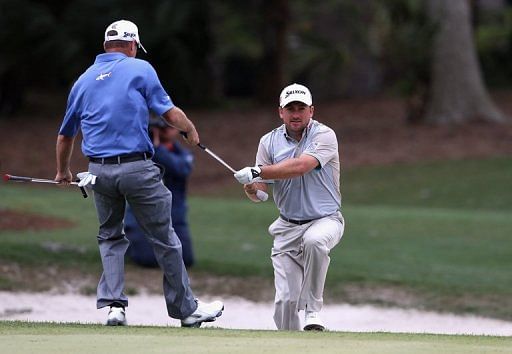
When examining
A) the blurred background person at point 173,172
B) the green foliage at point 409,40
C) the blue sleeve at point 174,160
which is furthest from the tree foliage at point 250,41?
the blue sleeve at point 174,160

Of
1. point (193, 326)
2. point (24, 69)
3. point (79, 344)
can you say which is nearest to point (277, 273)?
Answer: point (193, 326)

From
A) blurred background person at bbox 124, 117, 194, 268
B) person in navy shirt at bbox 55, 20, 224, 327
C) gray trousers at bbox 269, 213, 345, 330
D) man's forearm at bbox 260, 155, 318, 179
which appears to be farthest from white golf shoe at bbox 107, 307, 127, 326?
blurred background person at bbox 124, 117, 194, 268

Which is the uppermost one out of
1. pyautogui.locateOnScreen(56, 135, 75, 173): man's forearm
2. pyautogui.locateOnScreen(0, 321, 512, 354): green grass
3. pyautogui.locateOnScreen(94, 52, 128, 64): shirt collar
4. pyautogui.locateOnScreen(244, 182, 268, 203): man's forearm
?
pyautogui.locateOnScreen(94, 52, 128, 64): shirt collar

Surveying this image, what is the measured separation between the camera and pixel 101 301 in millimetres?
8523

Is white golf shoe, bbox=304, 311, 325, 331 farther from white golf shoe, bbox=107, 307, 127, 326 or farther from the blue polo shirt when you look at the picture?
the blue polo shirt

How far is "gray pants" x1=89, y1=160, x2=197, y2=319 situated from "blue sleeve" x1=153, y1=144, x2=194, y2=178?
14.4 feet

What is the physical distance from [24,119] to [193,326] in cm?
2501

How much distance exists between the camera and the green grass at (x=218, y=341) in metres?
6.95

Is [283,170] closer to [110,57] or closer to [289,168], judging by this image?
[289,168]

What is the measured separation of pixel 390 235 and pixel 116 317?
31.1 feet

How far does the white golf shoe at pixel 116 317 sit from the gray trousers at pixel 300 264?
1132mm

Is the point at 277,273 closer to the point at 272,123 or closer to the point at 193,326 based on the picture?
the point at 193,326

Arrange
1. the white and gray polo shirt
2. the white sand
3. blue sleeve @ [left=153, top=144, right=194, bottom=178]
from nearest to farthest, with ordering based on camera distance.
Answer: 1. the white and gray polo shirt
2. the white sand
3. blue sleeve @ [left=153, top=144, right=194, bottom=178]

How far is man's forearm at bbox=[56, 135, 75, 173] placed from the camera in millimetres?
8641
